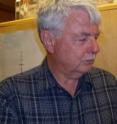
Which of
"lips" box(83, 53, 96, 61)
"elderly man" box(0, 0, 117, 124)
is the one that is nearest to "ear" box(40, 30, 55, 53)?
"elderly man" box(0, 0, 117, 124)

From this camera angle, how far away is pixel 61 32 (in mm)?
1120

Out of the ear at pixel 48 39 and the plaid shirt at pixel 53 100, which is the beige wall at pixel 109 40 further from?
the ear at pixel 48 39

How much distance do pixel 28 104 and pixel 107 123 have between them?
30 cm

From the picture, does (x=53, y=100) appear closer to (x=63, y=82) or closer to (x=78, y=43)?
(x=63, y=82)

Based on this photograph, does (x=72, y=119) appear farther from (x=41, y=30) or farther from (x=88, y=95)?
(x=41, y=30)

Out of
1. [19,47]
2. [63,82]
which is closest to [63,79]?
[63,82]

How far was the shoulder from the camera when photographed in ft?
3.99

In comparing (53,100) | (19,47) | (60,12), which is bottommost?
(53,100)

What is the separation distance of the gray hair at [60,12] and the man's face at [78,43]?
0.02 metres

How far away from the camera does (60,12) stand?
111cm

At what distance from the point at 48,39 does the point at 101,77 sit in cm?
25

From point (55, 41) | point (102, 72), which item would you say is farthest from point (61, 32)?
point (102, 72)

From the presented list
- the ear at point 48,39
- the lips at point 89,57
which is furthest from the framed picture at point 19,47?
the lips at point 89,57

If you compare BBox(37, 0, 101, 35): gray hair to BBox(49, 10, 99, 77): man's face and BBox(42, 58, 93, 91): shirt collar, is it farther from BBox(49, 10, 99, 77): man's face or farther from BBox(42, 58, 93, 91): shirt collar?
BBox(42, 58, 93, 91): shirt collar
